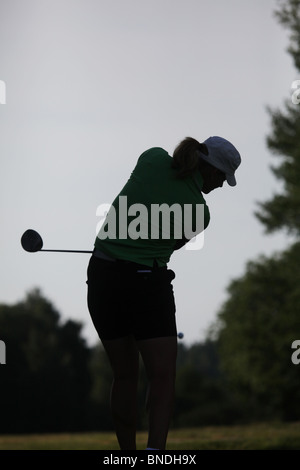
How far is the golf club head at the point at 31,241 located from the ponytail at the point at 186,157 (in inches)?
40.4

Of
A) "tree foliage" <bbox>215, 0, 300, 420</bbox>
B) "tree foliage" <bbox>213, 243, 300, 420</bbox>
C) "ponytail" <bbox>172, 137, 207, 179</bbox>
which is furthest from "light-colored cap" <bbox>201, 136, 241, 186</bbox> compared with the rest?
"tree foliage" <bbox>213, 243, 300, 420</bbox>

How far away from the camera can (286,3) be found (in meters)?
27.2

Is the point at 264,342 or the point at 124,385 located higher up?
the point at 264,342

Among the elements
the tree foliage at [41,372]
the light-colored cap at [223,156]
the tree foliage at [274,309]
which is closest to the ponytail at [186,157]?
the light-colored cap at [223,156]

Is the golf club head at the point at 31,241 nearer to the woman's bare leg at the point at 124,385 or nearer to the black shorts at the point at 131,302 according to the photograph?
the black shorts at the point at 131,302

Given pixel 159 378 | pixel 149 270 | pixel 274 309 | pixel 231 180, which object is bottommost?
pixel 159 378

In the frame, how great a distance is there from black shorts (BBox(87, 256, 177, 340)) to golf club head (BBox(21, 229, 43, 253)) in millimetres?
619

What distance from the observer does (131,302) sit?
4.59m

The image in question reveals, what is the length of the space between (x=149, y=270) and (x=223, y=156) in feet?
2.46

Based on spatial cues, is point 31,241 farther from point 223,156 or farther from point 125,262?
point 223,156

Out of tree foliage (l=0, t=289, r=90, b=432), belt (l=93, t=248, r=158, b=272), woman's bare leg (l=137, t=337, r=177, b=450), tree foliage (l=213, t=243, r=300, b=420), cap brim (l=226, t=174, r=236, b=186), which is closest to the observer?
woman's bare leg (l=137, t=337, r=177, b=450)

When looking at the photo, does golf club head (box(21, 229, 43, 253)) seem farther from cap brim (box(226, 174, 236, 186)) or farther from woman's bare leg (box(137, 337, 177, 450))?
cap brim (box(226, 174, 236, 186))

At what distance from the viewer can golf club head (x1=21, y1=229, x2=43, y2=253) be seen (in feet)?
16.9

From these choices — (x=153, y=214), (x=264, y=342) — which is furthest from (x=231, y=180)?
(x=264, y=342)
